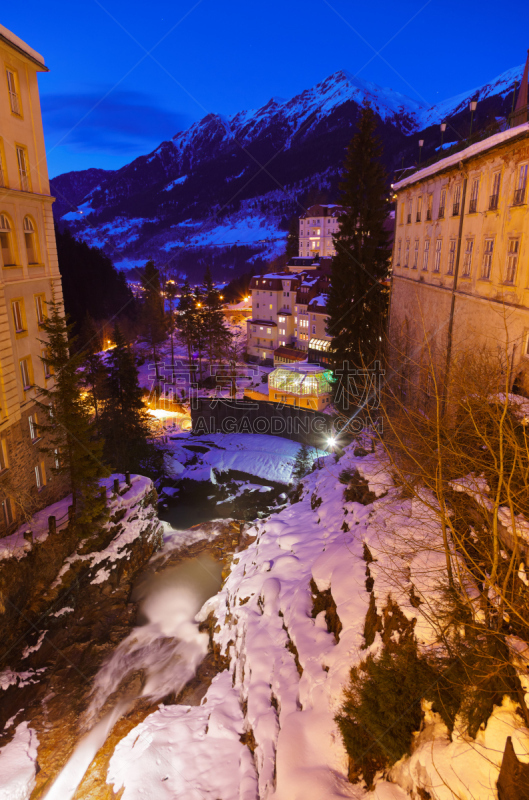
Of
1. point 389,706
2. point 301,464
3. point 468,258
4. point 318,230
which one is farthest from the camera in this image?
point 318,230

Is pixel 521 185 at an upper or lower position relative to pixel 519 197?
upper

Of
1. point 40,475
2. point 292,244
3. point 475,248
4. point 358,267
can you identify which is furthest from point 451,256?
point 292,244

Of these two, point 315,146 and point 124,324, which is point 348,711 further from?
point 315,146

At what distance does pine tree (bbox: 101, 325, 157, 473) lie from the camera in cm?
3012

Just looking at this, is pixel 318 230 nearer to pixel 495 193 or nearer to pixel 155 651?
pixel 495 193

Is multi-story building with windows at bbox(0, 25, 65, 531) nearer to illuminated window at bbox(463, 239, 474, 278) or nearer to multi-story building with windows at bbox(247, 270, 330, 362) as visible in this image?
illuminated window at bbox(463, 239, 474, 278)

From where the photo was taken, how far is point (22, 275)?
1783cm

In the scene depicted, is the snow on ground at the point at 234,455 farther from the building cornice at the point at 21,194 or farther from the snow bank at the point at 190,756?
the building cornice at the point at 21,194

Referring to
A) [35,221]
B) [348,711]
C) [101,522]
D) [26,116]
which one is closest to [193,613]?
[101,522]

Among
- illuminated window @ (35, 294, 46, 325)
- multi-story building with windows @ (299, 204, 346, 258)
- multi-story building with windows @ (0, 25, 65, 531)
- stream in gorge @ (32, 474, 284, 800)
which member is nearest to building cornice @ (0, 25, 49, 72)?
multi-story building with windows @ (0, 25, 65, 531)

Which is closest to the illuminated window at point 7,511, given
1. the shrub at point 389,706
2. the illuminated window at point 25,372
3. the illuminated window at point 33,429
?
the illuminated window at point 33,429

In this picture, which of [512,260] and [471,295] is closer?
[512,260]

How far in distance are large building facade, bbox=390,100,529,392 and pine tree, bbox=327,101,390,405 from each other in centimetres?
259

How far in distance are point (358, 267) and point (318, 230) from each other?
71.3 meters
